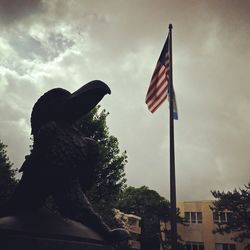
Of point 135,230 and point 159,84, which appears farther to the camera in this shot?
point 135,230

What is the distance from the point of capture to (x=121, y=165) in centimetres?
1567

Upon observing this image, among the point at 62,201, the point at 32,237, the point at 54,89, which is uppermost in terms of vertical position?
the point at 54,89

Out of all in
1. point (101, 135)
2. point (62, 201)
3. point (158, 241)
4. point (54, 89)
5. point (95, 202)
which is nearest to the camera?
point (62, 201)

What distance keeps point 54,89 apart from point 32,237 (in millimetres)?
1650

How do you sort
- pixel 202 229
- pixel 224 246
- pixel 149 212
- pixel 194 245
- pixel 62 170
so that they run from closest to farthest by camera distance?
pixel 62 170
pixel 224 246
pixel 194 245
pixel 202 229
pixel 149 212

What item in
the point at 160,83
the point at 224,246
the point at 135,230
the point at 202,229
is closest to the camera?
the point at 160,83

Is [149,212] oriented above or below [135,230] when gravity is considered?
above

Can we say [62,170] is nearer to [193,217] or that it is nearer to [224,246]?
[224,246]

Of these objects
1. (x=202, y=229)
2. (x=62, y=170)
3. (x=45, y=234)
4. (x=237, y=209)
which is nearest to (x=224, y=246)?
(x=202, y=229)

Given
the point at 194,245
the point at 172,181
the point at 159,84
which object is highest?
the point at 159,84

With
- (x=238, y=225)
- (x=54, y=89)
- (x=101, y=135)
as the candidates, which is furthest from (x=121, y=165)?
(x=238, y=225)

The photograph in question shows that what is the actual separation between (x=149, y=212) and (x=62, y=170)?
39929 millimetres

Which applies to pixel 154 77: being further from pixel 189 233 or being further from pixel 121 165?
pixel 189 233

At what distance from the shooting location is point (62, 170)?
9.69ft
